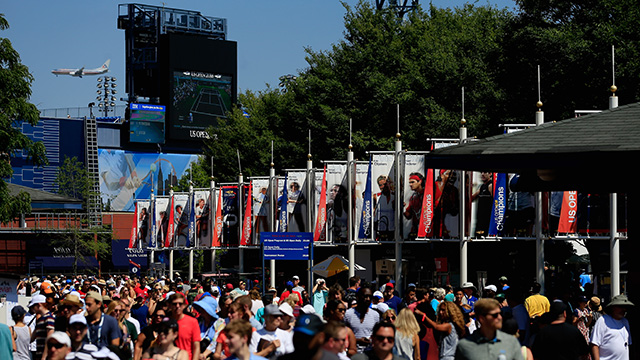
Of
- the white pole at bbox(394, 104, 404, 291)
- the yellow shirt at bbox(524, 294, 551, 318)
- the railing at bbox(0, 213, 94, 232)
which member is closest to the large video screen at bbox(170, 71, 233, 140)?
the railing at bbox(0, 213, 94, 232)

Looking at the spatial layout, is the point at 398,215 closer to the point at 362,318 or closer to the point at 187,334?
the point at 362,318

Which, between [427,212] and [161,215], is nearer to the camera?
[427,212]

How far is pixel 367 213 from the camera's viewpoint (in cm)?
3797

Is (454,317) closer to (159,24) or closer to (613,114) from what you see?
(613,114)

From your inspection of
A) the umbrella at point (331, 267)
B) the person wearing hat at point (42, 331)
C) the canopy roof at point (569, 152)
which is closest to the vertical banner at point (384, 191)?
the umbrella at point (331, 267)

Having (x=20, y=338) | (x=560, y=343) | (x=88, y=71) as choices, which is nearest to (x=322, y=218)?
(x=20, y=338)

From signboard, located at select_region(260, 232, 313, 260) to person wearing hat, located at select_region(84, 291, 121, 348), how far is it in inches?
649

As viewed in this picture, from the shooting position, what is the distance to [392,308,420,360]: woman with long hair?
478 inches

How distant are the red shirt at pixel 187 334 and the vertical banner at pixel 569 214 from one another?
18.6 meters

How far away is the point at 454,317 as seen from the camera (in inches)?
515

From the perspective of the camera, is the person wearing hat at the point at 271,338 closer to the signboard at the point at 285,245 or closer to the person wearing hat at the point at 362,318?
the person wearing hat at the point at 362,318

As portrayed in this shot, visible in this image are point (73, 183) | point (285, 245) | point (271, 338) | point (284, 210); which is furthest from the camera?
point (73, 183)

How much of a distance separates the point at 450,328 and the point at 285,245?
657 inches

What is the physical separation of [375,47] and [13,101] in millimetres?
36960
